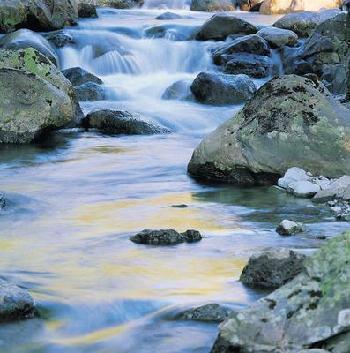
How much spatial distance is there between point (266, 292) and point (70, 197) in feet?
14.1

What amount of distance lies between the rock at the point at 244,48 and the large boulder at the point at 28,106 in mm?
8759

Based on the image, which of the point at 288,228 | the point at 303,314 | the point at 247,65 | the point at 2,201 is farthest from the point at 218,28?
the point at 303,314

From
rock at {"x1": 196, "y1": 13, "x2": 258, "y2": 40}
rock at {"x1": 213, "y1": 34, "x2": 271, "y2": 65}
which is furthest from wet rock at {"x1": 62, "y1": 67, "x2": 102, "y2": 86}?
rock at {"x1": 196, "y1": 13, "x2": 258, "y2": 40}

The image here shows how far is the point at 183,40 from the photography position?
23.9 metres

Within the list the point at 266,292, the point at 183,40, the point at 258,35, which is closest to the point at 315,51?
the point at 258,35

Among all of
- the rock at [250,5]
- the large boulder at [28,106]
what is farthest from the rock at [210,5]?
the large boulder at [28,106]

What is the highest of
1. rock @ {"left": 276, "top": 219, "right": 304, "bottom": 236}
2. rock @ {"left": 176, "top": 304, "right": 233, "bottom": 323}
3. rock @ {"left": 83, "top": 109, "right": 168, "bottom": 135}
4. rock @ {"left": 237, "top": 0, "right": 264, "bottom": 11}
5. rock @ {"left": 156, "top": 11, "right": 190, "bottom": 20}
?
rock @ {"left": 237, "top": 0, "right": 264, "bottom": 11}

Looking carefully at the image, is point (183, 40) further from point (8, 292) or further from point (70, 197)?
point (8, 292)

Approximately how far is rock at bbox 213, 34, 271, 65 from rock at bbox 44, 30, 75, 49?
380cm

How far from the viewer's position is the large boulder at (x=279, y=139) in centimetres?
957

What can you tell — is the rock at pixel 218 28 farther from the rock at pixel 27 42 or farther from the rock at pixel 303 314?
the rock at pixel 303 314

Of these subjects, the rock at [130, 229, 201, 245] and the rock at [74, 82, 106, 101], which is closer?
the rock at [130, 229, 201, 245]

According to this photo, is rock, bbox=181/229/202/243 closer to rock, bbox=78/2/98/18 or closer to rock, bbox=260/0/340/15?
rock, bbox=78/2/98/18

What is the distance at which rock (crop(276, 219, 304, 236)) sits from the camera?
7.11m
